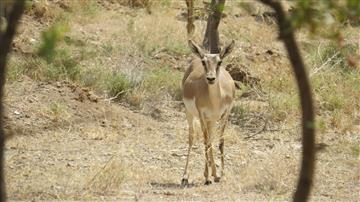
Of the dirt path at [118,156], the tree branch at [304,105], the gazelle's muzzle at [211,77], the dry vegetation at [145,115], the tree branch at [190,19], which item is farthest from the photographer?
the tree branch at [190,19]

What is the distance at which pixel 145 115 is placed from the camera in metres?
11.7

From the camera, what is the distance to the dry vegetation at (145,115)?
8.12m

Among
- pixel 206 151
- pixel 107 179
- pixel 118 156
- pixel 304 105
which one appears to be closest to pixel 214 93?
pixel 206 151

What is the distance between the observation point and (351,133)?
1077cm

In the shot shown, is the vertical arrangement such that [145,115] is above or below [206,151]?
below

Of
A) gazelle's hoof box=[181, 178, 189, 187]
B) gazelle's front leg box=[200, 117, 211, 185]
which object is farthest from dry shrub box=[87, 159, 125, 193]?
gazelle's front leg box=[200, 117, 211, 185]

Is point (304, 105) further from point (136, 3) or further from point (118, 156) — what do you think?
point (136, 3)

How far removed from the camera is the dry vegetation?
8.12m

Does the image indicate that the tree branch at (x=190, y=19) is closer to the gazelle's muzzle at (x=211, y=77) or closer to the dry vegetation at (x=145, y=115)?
the dry vegetation at (x=145, y=115)

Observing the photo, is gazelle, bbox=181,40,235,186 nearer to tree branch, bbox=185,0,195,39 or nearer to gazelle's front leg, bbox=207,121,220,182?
gazelle's front leg, bbox=207,121,220,182

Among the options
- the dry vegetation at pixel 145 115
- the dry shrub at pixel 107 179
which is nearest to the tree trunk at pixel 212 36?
the dry vegetation at pixel 145 115

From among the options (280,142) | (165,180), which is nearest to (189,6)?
(280,142)

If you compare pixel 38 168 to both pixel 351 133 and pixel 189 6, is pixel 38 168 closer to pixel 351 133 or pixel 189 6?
pixel 351 133

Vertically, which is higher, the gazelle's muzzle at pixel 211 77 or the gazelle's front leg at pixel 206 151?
the gazelle's muzzle at pixel 211 77
